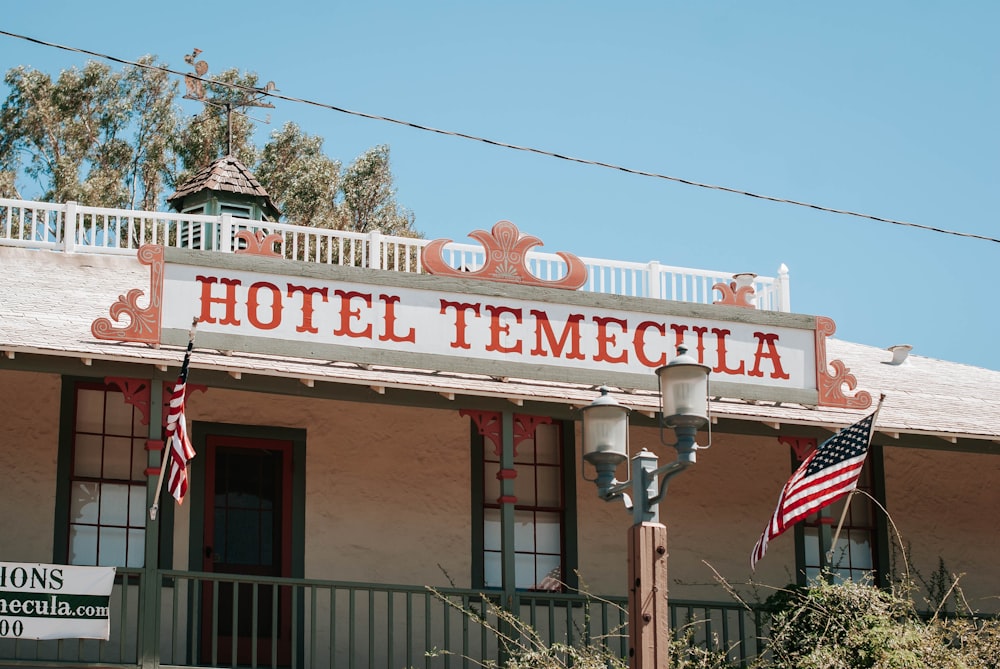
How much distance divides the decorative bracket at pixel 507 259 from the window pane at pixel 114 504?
3578mm

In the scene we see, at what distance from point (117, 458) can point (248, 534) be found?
1.43 meters

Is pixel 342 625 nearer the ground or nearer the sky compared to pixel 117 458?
nearer the ground

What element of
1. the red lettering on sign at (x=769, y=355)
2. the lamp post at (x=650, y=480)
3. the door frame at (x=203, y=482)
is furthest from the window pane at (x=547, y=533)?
the lamp post at (x=650, y=480)

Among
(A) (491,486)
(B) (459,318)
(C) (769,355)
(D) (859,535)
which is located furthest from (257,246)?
(D) (859,535)

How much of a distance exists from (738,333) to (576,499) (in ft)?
Answer: 7.72

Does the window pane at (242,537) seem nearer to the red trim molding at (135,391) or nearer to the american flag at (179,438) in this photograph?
the red trim molding at (135,391)

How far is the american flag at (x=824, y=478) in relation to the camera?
1359 cm

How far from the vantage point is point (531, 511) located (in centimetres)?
1627

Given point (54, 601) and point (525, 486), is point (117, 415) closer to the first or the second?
point (54, 601)

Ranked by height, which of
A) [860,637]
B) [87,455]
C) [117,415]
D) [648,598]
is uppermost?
[117,415]

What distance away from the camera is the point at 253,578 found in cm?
1349

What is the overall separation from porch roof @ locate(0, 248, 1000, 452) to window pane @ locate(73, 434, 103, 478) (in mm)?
1143

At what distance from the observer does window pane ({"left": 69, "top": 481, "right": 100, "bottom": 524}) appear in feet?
48.2

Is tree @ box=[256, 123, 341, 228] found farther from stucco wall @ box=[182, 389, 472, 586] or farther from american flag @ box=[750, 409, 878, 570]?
american flag @ box=[750, 409, 878, 570]
